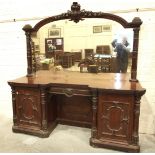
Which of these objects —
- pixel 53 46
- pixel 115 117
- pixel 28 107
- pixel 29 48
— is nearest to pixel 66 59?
pixel 53 46

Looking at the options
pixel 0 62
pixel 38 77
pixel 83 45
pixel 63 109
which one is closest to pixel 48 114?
pixel 63 109

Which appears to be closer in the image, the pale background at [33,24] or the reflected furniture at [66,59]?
the pale background at [33,24]

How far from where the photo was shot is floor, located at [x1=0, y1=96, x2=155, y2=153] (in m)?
2.45

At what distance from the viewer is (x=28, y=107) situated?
2730mm

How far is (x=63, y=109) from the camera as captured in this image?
3080mm

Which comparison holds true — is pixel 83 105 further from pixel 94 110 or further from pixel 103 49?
pixel 103 49

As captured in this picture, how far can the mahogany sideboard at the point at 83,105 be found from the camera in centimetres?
230

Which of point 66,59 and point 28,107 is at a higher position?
point 66,59

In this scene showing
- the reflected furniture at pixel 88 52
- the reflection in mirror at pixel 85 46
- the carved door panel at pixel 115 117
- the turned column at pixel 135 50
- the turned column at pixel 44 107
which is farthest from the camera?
the reflected furniture at pixel 88 52

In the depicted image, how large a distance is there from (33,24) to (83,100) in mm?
1375

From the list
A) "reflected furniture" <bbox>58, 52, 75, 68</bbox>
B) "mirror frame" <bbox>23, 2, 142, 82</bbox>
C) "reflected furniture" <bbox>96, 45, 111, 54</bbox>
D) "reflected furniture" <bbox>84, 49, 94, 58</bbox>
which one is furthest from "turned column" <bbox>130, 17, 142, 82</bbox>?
"reflected furniture" <bbox>58, 52, 75, 68</bbox>

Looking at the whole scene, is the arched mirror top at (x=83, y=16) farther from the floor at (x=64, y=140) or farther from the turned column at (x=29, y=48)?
the floor at (x=64, y=140)

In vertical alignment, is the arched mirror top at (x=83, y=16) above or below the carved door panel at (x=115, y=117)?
above

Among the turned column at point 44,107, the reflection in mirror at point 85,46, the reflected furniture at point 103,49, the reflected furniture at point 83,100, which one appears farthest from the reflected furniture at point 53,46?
the turned column at point 44,107
